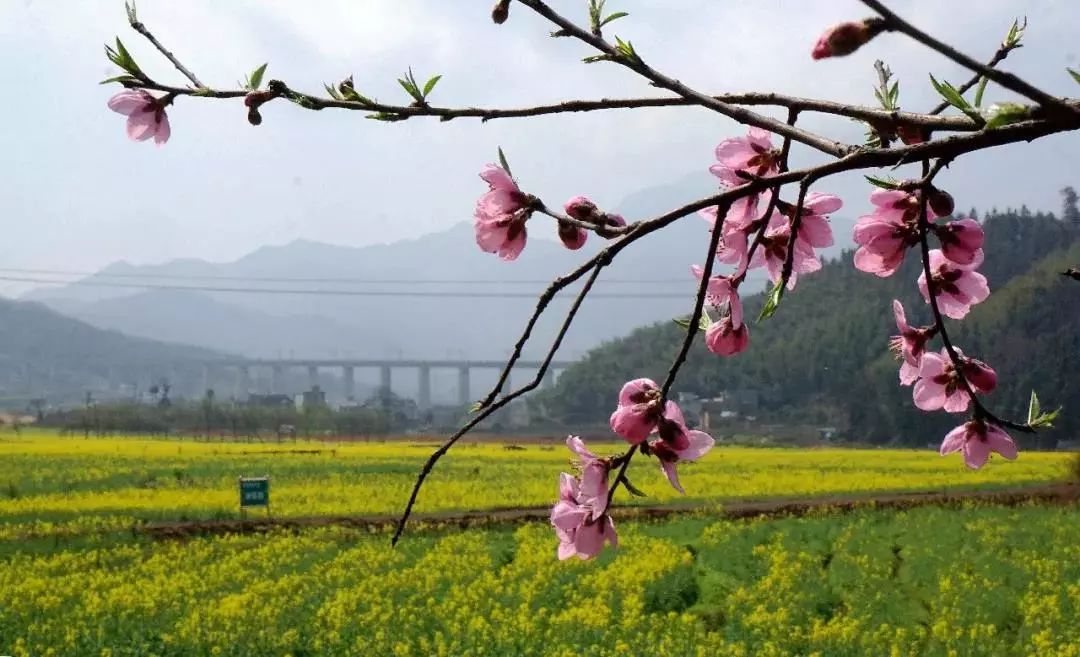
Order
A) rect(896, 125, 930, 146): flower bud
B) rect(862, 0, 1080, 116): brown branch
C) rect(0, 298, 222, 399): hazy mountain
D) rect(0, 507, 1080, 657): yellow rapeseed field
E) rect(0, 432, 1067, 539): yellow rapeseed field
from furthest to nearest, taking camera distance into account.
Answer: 1. rect(0, 298, 222, 399): hazy mountain
2. rect(0, 432, 1067, 539): yellow rapeseed field
3. rect(0, 507, 1080, 657): yellow rapeseed field
4. rect(896, 125, 930, 146): flower bud
5. rect(862, 0, 1080, 116): brown branch

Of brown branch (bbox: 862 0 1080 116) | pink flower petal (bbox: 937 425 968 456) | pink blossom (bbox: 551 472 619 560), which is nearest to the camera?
brown branch (bbox: 862 0 1080 116)

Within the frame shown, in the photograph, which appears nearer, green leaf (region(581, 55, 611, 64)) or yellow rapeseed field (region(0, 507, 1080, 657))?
green leaf (region(581, 55, 611, 64))

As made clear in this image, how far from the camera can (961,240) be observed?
720 millimetres

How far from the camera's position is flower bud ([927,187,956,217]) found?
0.67 m

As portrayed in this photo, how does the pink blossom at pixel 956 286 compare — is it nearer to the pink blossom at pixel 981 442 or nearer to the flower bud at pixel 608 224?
the pink blossom at pixel 981 442

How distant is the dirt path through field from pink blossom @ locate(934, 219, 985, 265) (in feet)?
43.6

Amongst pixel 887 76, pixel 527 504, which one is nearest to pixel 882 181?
pixel 887 76

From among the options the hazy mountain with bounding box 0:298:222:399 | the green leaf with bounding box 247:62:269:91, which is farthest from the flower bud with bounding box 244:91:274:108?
the hazy mountain with bounding box 0:298:222:399

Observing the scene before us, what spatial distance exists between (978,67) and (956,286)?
1.23ft

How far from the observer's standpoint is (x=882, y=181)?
59 cm

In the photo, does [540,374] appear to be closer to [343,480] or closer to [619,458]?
[619,458]

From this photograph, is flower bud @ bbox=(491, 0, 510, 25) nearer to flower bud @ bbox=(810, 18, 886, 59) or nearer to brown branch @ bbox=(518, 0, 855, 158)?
brown branch @ bbox=(518, 0, 855, 158)

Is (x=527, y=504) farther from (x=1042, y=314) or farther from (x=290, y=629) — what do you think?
(x=1042, y=314)

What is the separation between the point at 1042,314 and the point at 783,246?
4669cm
